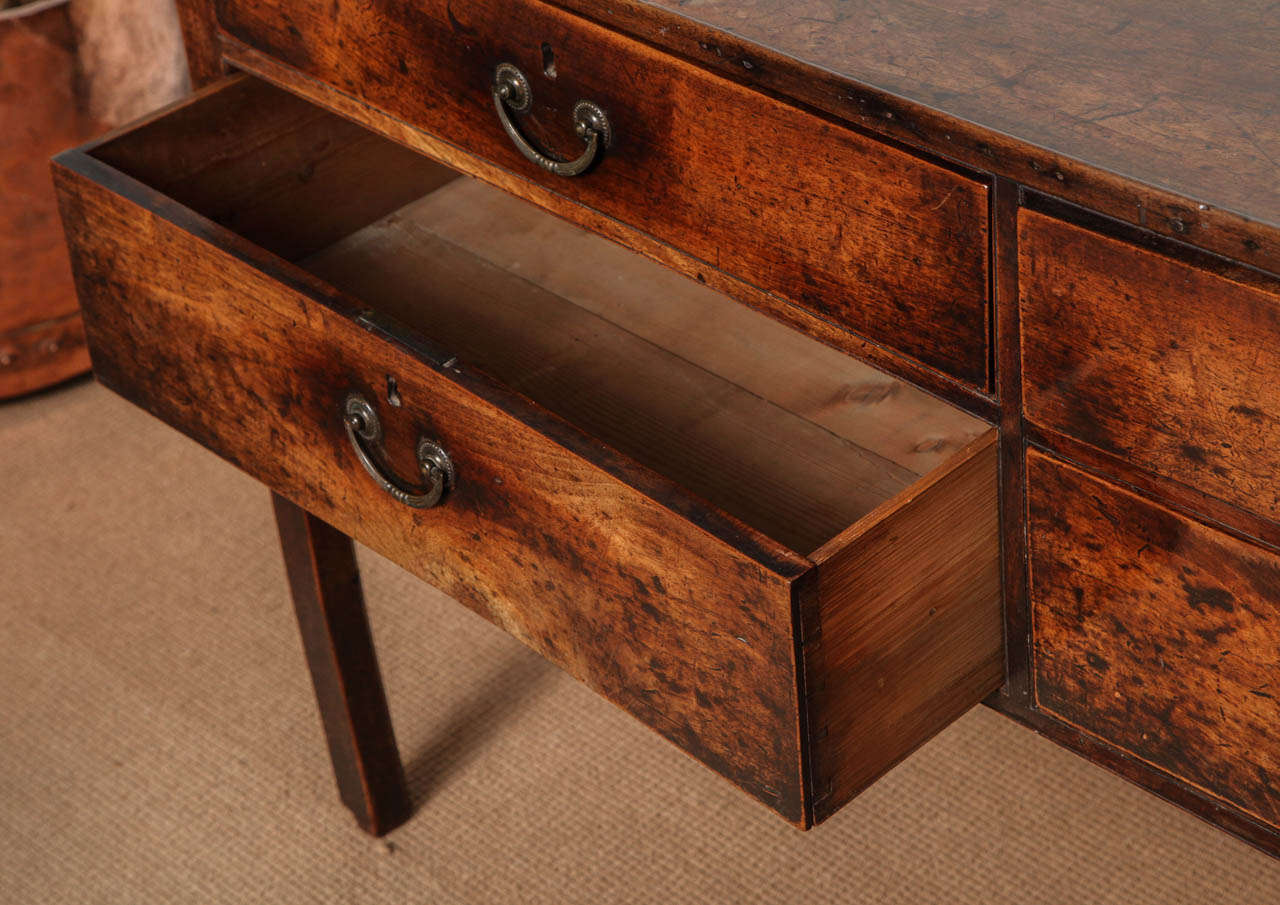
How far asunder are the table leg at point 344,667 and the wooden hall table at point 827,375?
0.50 ft

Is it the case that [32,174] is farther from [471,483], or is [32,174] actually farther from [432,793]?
[471,483]

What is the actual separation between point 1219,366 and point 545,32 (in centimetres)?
36

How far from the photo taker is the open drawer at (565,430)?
0.71 meters

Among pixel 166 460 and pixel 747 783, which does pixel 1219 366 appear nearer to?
pixel 747 783

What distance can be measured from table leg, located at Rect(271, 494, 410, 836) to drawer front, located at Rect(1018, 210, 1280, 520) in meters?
0.56

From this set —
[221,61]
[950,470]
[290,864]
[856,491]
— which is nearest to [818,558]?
[950,470]

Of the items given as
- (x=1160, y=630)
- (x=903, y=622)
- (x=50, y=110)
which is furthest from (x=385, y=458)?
(x=50, y=110)

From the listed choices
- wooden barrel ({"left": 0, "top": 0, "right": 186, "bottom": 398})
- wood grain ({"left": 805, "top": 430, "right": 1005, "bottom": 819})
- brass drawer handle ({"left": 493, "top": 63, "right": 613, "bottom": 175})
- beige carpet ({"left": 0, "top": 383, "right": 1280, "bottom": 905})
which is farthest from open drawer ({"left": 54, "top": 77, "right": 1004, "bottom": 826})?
wooden barrel ({"left": 0, "top": 0, "right": 186, "bottom": 398})

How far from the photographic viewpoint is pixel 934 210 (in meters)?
0.68

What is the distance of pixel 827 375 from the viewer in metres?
0.98

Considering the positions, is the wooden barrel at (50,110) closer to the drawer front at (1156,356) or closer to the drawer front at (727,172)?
the drawer front at (727,172)

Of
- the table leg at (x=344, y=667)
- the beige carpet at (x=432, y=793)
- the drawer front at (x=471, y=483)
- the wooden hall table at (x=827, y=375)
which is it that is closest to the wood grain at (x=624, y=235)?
the wooden hall table at (x=827, y=375)

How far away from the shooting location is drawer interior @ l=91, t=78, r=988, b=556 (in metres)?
0.90

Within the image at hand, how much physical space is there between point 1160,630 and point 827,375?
32cm
